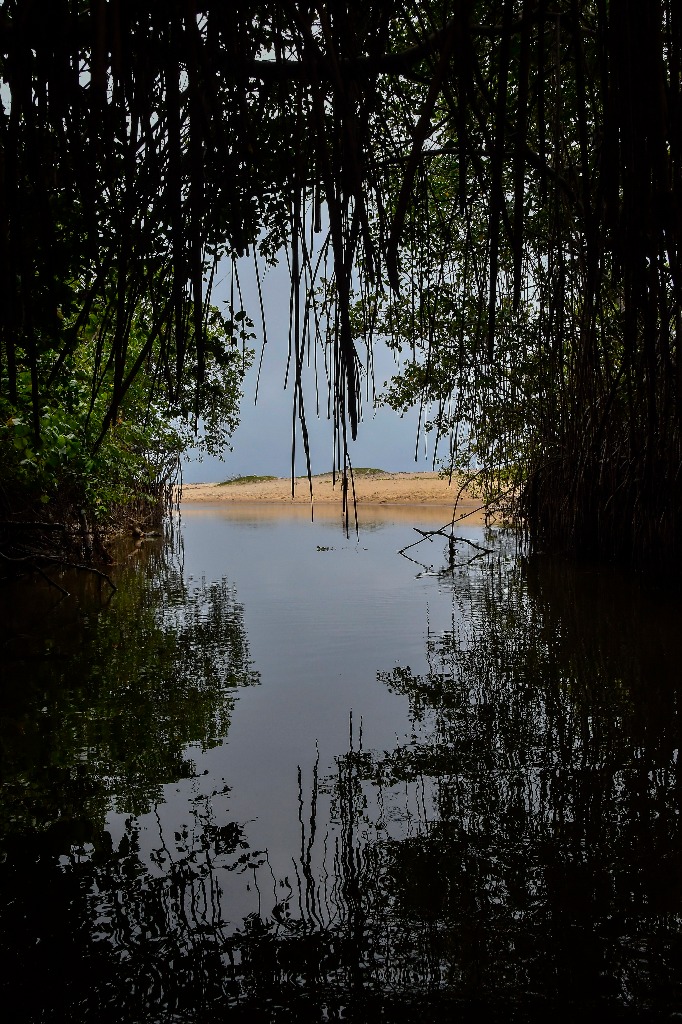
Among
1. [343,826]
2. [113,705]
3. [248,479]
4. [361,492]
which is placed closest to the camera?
[343,826]

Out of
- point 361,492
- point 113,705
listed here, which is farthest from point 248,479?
point 113,705

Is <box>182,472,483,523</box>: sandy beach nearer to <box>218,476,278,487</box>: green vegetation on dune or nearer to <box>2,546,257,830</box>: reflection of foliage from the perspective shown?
<box>218,476,278,487</box>: green vegetation on dune

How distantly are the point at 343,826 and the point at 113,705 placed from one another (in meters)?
1.47

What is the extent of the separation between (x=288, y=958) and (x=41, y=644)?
10.8 ft

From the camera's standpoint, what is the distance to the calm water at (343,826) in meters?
1.45

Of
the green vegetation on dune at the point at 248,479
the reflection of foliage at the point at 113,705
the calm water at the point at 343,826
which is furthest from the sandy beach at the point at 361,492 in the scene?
the calm water at the point at 343,826

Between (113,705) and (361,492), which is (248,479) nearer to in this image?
(361,492)

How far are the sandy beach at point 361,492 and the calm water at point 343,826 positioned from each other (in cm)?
1322

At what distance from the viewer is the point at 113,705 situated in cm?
323

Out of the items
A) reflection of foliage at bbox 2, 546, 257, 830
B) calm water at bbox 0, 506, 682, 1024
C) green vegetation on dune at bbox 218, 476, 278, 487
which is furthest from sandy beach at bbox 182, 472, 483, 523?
calm water at bbox 0, 506, 682, 1024

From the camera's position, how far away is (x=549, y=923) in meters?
1.62

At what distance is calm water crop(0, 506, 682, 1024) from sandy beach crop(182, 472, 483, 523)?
13220 millimetres

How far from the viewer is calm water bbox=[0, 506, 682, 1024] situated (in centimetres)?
145

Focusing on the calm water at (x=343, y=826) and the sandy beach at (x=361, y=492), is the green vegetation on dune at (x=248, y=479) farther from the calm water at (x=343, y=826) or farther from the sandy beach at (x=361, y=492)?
the calm water at (x=343, y=826)
